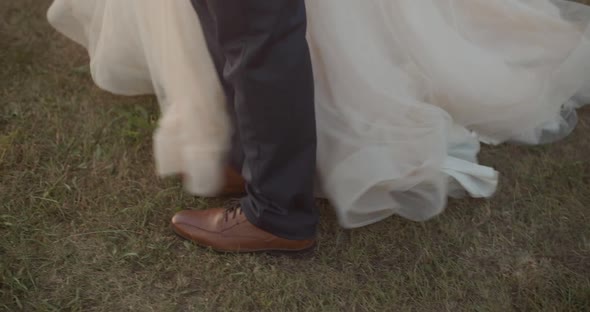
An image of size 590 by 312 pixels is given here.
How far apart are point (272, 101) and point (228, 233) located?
391mm

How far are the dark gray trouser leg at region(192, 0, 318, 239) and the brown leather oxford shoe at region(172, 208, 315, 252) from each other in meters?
0.02

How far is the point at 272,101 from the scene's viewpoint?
116 centimetres

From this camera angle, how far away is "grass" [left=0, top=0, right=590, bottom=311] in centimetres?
135

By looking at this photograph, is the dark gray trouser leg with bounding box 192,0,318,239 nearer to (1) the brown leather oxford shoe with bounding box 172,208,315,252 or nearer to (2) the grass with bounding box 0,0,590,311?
(1) the brown leather oxford shoe with bounding box 172,208,315,252

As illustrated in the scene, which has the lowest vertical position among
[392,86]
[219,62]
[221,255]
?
[221,255]

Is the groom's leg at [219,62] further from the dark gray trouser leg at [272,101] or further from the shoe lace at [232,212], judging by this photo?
the shoe lace at [232,212]

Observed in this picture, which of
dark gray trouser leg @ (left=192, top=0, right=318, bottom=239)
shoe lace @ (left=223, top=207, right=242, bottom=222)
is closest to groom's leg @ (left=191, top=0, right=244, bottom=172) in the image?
dark gray trouser leg @ (left=192, top=0, right=318, bottom=239)

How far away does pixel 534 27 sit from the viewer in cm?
168

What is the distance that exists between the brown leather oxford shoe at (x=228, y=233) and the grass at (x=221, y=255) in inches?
1.1

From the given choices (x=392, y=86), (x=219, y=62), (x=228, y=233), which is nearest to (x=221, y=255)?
(x=228, y=233)

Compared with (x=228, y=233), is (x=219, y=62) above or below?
above

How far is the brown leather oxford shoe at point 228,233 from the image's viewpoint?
1396 mm

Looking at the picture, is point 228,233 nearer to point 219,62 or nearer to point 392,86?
point 219,62

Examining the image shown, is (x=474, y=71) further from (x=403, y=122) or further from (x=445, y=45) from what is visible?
(x=403, y=122)
